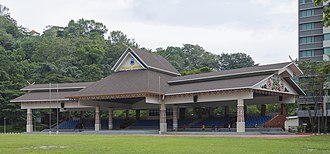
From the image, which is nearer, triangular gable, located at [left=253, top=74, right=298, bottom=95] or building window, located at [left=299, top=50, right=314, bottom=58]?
triangular gable, located at [left=253, top=74, right=298, bottom=95]

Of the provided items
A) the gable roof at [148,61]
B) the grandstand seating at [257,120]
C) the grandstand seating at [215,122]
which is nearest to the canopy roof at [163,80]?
the gable roof at [148,61]

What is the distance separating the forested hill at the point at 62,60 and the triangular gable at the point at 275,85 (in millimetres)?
18224

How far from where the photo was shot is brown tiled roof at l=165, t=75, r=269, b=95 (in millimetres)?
35669

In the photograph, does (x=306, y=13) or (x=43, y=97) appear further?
(x=306, y=13)

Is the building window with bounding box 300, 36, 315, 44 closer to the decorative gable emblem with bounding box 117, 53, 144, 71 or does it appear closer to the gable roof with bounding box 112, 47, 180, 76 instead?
the gable roof with bounding box 112, 47, 180, 76

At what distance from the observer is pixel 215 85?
3838 cm

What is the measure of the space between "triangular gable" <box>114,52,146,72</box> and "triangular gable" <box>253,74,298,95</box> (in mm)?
13881

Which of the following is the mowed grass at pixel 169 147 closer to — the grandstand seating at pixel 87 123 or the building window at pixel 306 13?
the grandstand seating at pixel 87 123

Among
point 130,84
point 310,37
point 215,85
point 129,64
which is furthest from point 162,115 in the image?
point 310,37

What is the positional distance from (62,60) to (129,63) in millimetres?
26878

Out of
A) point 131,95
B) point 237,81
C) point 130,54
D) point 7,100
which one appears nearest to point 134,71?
point 130,54

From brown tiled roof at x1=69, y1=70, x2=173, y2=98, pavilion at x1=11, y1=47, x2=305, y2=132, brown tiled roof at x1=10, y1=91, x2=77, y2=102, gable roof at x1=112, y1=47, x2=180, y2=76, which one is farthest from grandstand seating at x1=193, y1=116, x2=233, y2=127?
brown tiled roof at x1=10, y1=91, x2=77, y2=102

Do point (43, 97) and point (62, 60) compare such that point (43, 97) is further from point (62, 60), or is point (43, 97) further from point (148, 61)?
point (62, 60)

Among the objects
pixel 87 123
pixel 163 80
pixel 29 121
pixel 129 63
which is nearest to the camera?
pixel 163 80
